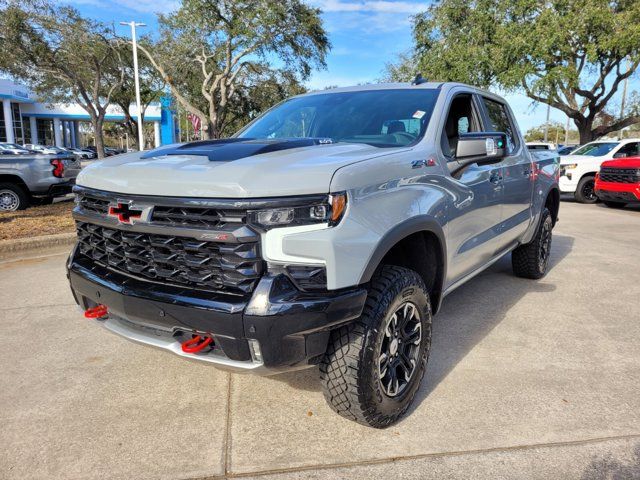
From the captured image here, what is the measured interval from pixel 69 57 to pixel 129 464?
25.4m

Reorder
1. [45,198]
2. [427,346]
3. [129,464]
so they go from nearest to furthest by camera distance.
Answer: [129,464]
[427,346]
[45,198]

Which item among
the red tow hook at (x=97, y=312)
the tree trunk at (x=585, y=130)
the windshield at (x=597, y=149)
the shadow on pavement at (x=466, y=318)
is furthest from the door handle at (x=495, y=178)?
the tree trunk at (x=585, y=130)

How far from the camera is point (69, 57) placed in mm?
23375

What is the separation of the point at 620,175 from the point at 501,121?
8364 millimetres

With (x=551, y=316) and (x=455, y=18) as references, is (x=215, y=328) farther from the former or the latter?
(x=455, y=18)

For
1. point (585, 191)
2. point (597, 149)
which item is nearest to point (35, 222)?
point (585, 191)

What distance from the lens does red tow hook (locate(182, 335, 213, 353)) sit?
2.30 m

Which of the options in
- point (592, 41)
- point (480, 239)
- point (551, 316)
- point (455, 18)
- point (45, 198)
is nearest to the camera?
point (480, 239)

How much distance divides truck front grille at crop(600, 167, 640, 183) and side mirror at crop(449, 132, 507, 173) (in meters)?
9.30

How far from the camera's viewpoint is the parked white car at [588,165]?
13.0m

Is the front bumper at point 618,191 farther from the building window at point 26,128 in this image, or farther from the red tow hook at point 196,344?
the building window at point 26,128

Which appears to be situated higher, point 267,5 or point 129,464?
point 267,5

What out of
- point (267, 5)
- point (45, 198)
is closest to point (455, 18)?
point (267, 5)

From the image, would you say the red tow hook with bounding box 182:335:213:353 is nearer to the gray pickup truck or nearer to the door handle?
the door handle
